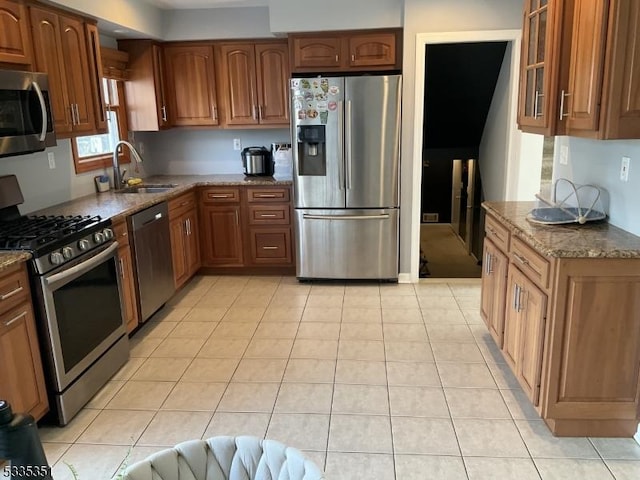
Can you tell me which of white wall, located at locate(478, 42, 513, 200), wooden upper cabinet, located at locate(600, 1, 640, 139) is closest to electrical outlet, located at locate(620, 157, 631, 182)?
wooden upper cabinet, located at locate(600, 1, 640, 139)

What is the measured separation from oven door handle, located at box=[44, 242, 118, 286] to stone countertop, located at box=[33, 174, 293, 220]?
25cm

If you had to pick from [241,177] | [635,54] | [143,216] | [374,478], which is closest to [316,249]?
[241,177]

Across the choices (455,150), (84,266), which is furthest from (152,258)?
(455,150)

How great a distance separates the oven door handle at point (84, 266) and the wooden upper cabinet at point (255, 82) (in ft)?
7.22

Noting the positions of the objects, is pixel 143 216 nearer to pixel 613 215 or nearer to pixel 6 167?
pixel 6 167

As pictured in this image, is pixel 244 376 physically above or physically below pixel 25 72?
below

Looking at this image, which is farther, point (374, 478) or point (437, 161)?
point (437, 161)

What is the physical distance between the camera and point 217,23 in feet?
15.4

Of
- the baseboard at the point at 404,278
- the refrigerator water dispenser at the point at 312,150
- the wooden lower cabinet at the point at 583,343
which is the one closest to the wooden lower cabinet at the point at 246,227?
the refrigerator water dispenser at the point at 312,150

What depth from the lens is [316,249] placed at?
4531 mm

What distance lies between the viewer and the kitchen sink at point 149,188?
14.2ft

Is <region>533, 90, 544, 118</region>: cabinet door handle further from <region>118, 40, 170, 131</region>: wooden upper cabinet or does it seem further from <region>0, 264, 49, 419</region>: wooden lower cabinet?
<region>118, 40, 170, 131</region>: wooden upper cabinet

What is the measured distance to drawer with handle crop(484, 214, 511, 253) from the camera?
9.45 feet

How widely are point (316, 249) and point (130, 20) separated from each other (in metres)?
2.41
